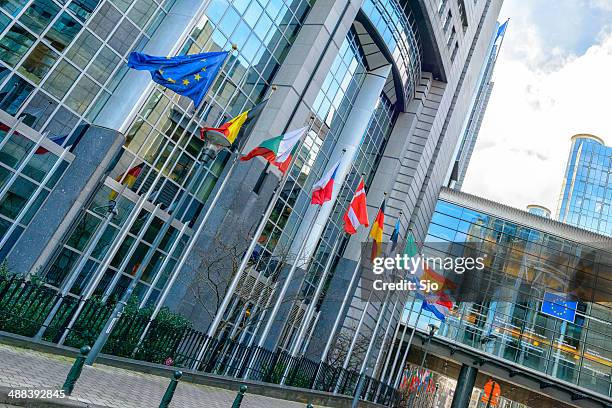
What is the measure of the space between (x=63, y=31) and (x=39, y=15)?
0.91 metres

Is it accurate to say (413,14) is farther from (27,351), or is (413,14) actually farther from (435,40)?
(27,351)

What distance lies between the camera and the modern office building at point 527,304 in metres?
36.8

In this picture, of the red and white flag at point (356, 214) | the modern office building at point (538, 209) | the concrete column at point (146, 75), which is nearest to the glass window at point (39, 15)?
the concrete column at point (146, 75)

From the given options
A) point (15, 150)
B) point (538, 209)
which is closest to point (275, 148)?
point (15, 150)

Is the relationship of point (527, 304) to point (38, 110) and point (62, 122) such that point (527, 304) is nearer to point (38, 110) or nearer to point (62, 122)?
point (62, 122)

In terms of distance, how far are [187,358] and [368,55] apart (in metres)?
26.1

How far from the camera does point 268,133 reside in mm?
22562

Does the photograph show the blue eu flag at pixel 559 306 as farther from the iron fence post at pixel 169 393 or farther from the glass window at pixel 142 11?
the iron fence post at pixel 169 393

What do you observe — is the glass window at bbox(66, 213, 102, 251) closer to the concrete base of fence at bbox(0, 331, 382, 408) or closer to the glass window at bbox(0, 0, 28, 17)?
the concrete base of fence at bbox(0, 331, 382, 408)

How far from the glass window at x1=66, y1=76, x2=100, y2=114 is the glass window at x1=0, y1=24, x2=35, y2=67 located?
2038 mm

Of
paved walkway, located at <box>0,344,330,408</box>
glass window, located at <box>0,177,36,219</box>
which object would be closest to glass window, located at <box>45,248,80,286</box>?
glass window, located at <box>0,177,36,219</box>

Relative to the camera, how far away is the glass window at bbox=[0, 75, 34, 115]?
47.4 feet

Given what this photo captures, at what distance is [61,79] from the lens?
16.0 meters

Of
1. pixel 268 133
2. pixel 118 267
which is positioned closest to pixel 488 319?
pixel 268 133
